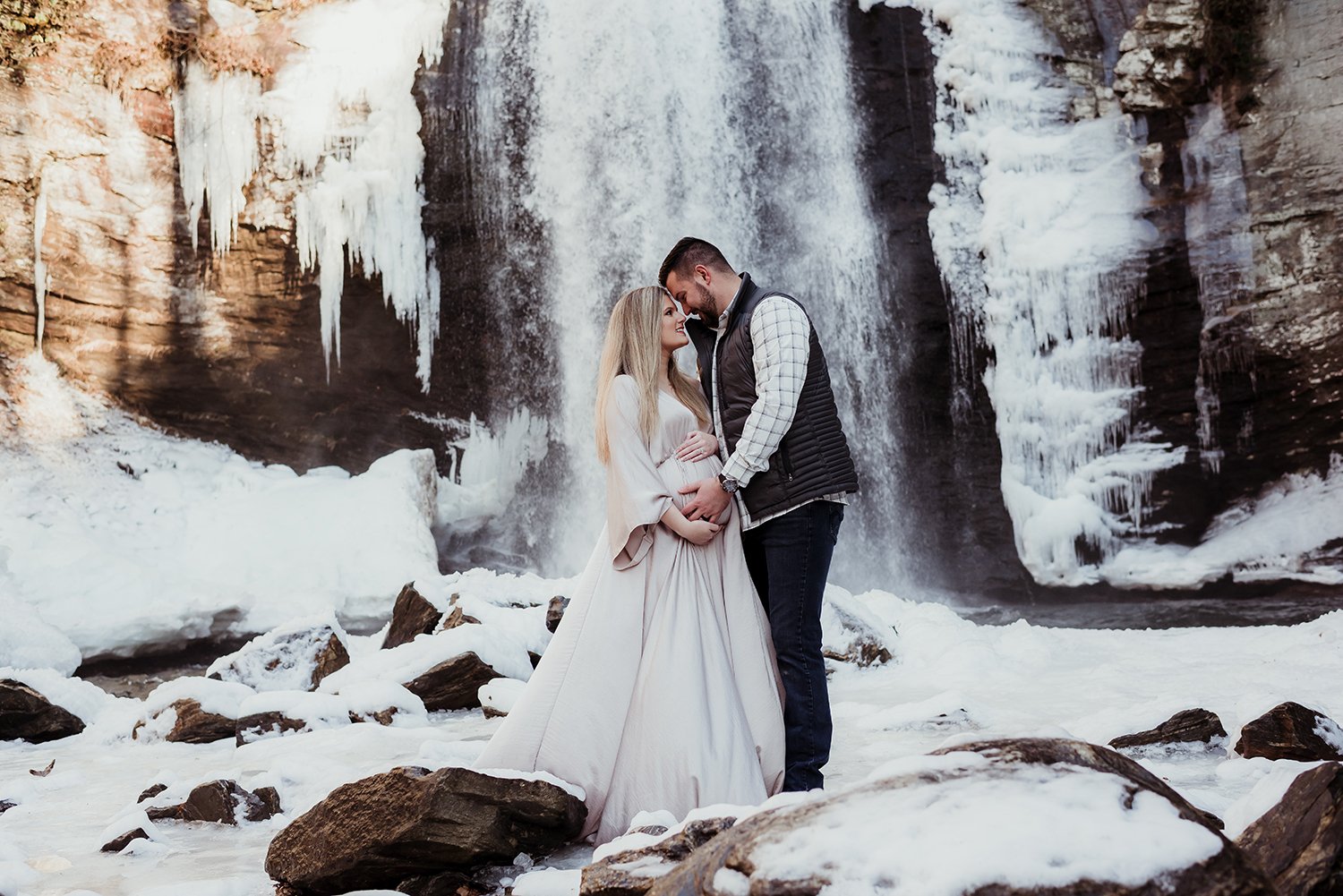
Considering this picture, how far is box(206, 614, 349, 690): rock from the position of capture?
6621mm

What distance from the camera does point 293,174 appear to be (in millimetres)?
12172

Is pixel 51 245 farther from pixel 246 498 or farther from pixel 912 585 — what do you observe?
pixel 912 585

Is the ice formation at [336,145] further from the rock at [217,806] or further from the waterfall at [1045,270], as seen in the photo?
the rock at [217,806]

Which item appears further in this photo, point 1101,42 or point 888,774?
point 1101,42

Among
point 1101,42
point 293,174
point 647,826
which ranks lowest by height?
point 647,826

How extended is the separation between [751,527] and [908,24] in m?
11.3

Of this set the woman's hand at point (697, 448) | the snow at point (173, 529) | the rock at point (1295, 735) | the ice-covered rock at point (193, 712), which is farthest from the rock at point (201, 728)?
the rock at point (1295, 735)

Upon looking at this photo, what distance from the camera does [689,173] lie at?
1250 centimetres

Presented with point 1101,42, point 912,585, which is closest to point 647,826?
point 912,585

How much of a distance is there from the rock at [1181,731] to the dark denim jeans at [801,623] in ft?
5.07

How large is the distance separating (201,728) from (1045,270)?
9795 mm

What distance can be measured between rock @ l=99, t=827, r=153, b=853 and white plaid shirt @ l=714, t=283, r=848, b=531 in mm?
2238

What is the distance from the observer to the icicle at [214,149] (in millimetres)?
12039

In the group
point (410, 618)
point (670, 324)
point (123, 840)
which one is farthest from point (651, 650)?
point (410, 618)
